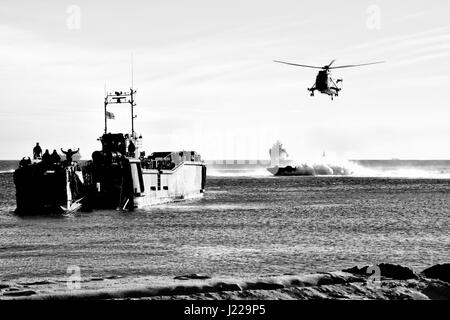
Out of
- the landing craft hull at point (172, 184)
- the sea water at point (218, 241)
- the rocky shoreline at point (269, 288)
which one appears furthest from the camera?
the landing craft hull at point (172, 184)

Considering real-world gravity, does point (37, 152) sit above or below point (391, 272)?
above

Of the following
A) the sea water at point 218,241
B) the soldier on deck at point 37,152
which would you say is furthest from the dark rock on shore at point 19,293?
the soldier on deck at point 37,152

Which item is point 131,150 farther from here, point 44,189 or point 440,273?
point 440,273

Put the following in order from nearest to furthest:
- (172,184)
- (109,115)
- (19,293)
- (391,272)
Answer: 1. (19,293)
2. (391,272)
3. (109,115)
4. (172,184)

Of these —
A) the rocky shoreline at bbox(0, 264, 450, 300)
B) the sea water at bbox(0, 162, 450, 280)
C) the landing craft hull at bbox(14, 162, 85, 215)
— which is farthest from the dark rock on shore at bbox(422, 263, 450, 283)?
the landing craft hull at bbox(14, 162, 85, 215)

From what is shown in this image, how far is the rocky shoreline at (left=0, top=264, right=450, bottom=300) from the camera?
1705 centimetres

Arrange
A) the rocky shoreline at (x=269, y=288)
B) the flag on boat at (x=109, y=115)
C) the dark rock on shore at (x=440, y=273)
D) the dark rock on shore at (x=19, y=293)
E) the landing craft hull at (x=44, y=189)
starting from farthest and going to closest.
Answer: the flag on boat at (x=109, y=115), the landing craft hull at (x=44, y=189), the dark rock on shore at (x=440, y=273), the dark rock on shore at (x=19, y=293), the rocky shoreline at (x=269, y=288)

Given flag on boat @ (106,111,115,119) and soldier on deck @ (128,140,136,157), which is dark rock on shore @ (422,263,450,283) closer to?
soldier on deck @ (128,140,136,157)

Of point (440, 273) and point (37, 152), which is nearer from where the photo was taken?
point (440, 273)

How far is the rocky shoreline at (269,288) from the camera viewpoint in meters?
17.0

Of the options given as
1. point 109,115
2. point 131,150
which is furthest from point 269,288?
point 109,115

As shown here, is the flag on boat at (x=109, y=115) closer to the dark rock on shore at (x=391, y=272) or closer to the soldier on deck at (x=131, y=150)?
the soldier on deck at (x=131, y=150)

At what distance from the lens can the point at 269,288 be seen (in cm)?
1853
